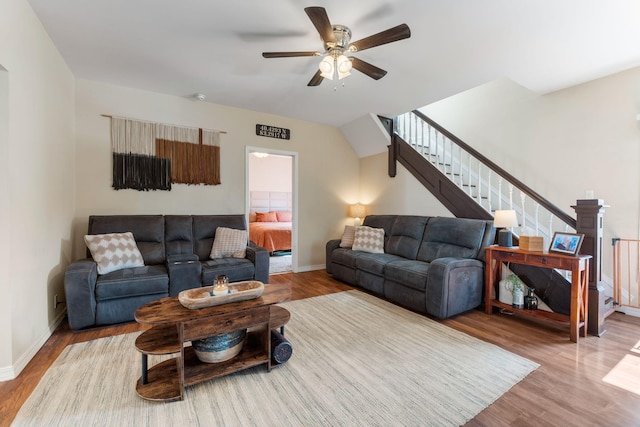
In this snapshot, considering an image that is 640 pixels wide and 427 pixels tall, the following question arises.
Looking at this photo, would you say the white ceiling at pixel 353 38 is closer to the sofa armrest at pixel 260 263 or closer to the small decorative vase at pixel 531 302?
the sofa armrest at pixel 260 263

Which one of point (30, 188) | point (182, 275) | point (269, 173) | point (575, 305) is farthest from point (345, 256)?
point (269, 173)

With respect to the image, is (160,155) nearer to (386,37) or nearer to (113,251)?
(113,251)

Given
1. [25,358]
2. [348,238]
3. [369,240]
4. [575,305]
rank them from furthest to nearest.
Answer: [348,238], [369,240], [575,305], [25,358]

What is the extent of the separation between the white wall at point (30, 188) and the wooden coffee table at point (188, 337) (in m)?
0.98

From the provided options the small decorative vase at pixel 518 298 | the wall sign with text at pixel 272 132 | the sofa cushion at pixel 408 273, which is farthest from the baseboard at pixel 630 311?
the wall sign with text at pixel 272 132

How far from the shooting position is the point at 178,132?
3.84 m

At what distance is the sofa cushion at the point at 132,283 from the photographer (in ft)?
8.30

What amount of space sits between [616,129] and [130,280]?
5.39 m

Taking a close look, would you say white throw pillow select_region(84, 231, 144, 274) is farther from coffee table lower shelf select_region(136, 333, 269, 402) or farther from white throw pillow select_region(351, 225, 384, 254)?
white throw pillow select_region(351, 225, 384, 254)

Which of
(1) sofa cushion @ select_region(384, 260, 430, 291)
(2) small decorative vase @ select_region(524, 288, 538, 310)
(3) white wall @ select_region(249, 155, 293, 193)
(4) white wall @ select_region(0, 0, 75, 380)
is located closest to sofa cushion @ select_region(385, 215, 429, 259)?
(1) sofa cushion @ select_region(384, 260, 430, 291)

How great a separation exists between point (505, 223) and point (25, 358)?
426 centimetres

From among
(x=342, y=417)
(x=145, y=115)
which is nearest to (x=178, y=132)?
(x=145, y=115)

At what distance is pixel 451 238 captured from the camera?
3.45 metres

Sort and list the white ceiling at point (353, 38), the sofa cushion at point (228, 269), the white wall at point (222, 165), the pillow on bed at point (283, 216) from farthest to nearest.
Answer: the pillow on bed at point (283, 216) → the white wall at point (222, 165) → the sofa cushion at point (228, 269) → the white ceiling at point (353, 38)
